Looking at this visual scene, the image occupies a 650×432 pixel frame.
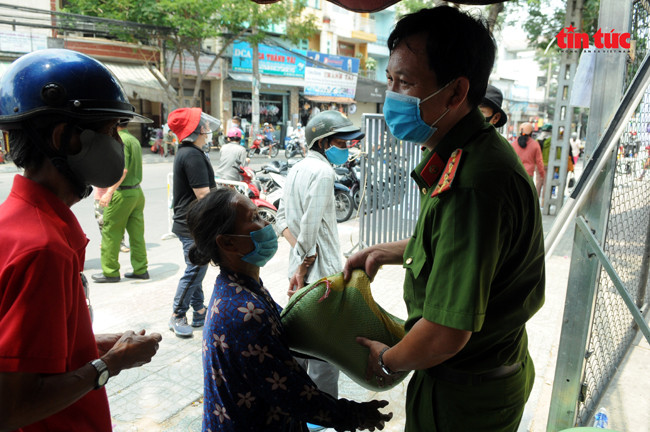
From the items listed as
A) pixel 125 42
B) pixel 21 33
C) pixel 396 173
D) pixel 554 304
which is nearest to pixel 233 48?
pixel 125 42

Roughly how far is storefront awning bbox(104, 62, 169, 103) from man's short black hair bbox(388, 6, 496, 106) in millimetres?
20594

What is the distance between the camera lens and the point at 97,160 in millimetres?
1361

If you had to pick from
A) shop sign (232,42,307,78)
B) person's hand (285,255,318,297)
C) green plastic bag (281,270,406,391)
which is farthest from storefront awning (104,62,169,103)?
green plastic bag (281,270,406,391)

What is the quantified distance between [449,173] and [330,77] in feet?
87.5

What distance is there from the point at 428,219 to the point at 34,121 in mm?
1062

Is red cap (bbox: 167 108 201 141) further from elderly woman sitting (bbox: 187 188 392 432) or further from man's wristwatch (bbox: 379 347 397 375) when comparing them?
man's wristwatch (bbox: 379 347 397 375)

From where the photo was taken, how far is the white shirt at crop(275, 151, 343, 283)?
310cm

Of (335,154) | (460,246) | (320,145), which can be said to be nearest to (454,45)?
(460,246)

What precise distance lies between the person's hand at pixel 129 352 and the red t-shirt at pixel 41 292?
65mm

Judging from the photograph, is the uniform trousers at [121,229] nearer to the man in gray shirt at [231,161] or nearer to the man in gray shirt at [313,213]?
the man in gray shirt at [231,161]

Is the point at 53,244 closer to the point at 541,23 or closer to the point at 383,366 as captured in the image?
the point at 383,366

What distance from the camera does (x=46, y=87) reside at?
1.25 m

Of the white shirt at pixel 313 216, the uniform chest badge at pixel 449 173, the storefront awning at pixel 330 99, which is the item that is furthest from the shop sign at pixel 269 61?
the uniform chest badge at pixel 449 173

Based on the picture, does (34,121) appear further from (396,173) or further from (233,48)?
(233,48)
